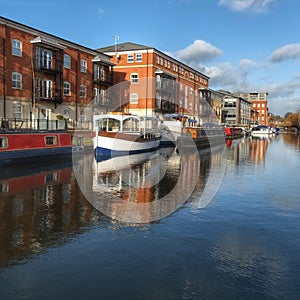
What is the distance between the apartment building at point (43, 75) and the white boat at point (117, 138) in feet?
20.7

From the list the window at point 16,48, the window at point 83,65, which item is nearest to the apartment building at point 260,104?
the window at point 83,65

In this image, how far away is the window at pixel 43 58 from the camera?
33.4 meters

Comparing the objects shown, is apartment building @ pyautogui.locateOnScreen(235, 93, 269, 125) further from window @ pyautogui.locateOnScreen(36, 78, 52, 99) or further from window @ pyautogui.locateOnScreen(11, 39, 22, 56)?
window @ pyautogui.locateOnScreen(11, 39, 22, 56)

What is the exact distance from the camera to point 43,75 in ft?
113

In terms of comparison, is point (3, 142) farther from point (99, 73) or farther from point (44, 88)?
point (99, 73)

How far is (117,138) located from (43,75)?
11792 mm

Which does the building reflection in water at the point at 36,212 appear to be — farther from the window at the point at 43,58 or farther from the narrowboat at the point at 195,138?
the narrowboat at the point at 195,138

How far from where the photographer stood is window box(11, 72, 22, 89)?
102 feet

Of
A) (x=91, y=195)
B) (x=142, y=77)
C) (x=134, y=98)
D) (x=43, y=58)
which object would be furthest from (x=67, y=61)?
(x=91, y=195)

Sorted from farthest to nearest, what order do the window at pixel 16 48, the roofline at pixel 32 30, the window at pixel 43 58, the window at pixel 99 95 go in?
the window at pixel 99 95 < the window at pixel 43 58 < the window at pixel 16 48 < the roofline at pixel 32 30

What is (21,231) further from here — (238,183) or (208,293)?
(238,183)

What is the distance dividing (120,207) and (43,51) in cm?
2659

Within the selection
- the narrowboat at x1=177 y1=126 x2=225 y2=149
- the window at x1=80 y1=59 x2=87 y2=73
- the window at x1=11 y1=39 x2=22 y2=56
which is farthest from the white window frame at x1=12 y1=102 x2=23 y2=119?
the narrowboat at x1=177 y1=126 x2=225 y2=149

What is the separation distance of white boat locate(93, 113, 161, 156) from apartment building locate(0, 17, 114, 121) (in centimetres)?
631
